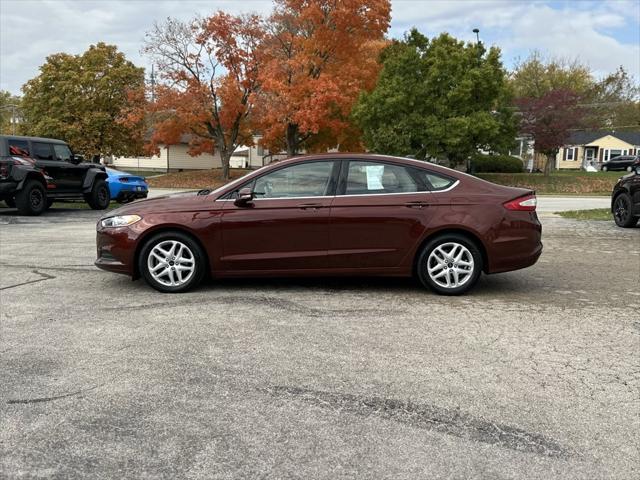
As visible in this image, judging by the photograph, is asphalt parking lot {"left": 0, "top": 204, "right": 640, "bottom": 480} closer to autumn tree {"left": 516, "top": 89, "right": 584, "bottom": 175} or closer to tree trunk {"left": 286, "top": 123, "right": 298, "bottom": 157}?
tree trunk {"left": 286, "top": 123, "right": 298, "bottom": 157}

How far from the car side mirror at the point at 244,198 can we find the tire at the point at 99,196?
11.9 meters

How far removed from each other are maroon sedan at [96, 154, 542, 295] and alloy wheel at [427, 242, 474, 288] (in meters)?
0.01

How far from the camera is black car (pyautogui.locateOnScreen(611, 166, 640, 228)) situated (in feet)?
41.5

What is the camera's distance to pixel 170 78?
34.3m

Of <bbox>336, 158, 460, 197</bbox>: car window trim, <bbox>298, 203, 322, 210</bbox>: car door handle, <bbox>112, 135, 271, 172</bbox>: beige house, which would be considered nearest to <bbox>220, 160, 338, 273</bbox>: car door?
<bbox>298, 203, 322, 210</bbox>: car door handle

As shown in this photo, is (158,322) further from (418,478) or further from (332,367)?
(418,478)

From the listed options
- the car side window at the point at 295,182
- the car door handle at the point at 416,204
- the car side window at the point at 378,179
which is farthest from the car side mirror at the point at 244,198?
the car door handle at the point at 416,204

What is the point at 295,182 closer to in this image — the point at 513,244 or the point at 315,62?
the point at 513,244

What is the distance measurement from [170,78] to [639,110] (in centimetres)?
5917

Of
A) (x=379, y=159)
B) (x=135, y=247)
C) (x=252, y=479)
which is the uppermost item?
(x=379, y=159)

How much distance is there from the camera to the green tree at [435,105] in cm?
3166

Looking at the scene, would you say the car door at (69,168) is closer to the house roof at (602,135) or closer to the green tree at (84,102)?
the green tree at (84,102)

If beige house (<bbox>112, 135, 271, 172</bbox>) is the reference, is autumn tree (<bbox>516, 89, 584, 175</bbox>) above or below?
above

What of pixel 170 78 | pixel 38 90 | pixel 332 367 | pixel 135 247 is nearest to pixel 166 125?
pixel 170 78
